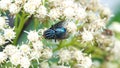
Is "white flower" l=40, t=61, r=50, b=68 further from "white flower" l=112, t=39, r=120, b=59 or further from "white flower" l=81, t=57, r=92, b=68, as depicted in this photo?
"white flower" l=112, t=39, r=120, b=59

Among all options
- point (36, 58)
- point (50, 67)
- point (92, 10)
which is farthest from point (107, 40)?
point (36, 58)

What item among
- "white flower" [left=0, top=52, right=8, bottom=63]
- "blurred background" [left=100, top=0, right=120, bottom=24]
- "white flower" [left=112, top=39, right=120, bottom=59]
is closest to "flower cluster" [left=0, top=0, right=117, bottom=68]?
"white flower" [left=0, top=52, right=8, bottom=63]

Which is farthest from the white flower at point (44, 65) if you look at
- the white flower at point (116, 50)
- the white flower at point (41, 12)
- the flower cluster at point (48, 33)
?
the white flower at point (116, 50)

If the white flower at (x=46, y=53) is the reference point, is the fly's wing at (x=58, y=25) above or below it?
above

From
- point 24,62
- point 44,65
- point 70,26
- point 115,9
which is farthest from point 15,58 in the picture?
point 115,9

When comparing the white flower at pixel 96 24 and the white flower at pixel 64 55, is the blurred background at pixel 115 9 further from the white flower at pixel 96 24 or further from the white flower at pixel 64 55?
the white flower at pixel 64 55

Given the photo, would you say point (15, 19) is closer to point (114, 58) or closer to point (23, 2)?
point (23, 2)
